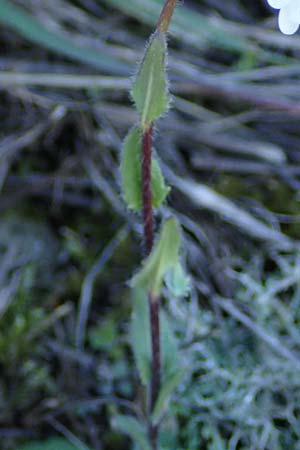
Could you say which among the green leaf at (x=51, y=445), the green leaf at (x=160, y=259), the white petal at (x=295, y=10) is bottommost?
the green leaf at (x=51, y=445)

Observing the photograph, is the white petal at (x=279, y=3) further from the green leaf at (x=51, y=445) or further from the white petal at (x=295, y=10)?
the green leaf at (x=51, y=445)

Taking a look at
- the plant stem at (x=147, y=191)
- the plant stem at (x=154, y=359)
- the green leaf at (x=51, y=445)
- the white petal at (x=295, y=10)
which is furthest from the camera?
the green leaf at (x=51, y=445)

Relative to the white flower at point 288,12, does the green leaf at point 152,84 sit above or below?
below

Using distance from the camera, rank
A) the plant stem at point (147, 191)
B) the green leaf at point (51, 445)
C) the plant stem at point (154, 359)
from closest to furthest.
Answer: the plant stem at point (147, 191) → the plant stem at point (154, 359) → the green leaf at point (51, 445)

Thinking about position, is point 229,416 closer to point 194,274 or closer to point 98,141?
point 194,274

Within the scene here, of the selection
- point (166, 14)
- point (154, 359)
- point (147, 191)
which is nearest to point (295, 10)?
point (166, 14)

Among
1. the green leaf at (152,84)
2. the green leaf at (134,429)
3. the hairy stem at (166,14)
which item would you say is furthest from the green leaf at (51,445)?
the hairy stem at (166,14)

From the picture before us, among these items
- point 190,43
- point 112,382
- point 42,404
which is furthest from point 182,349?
point 190,43
